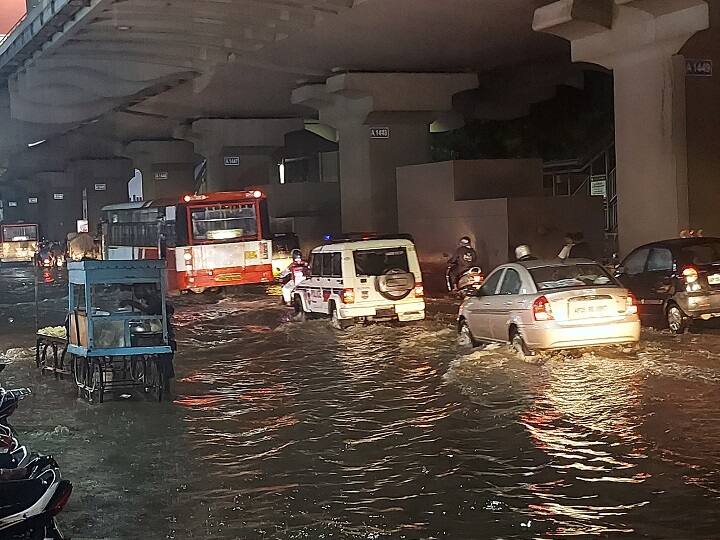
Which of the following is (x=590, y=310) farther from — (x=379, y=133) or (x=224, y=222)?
(x=379, y=133)

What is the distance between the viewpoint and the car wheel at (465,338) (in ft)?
56.5

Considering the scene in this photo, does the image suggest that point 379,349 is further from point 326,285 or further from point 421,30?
point 421,30

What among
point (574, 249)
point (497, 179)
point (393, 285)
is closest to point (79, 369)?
point (393, 285)

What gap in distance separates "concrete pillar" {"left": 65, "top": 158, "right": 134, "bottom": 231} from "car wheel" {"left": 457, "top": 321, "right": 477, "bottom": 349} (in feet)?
195

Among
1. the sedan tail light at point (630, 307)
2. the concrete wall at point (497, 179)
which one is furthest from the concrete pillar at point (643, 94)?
the sedan tail light at point (630, 307)

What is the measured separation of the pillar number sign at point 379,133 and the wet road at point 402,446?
1944 cm

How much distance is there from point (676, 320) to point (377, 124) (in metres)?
20.3

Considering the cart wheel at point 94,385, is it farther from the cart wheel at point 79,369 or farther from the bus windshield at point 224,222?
the bus windshield at point 224,222

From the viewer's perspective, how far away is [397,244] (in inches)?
842

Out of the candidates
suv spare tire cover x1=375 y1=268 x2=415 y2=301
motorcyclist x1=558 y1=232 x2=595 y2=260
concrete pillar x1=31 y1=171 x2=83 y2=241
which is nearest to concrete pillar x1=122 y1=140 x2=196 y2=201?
concrete pillar x1=31 y1=171 x2=83 y2=241

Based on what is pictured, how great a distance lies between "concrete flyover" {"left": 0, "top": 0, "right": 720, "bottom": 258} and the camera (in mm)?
23297

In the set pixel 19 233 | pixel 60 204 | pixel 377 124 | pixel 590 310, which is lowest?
pixel 590 310

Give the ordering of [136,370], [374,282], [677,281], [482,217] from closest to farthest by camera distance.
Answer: [136,370] → [677,281] → [374,282] → [482,217]

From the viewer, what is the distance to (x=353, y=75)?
34469 mm
